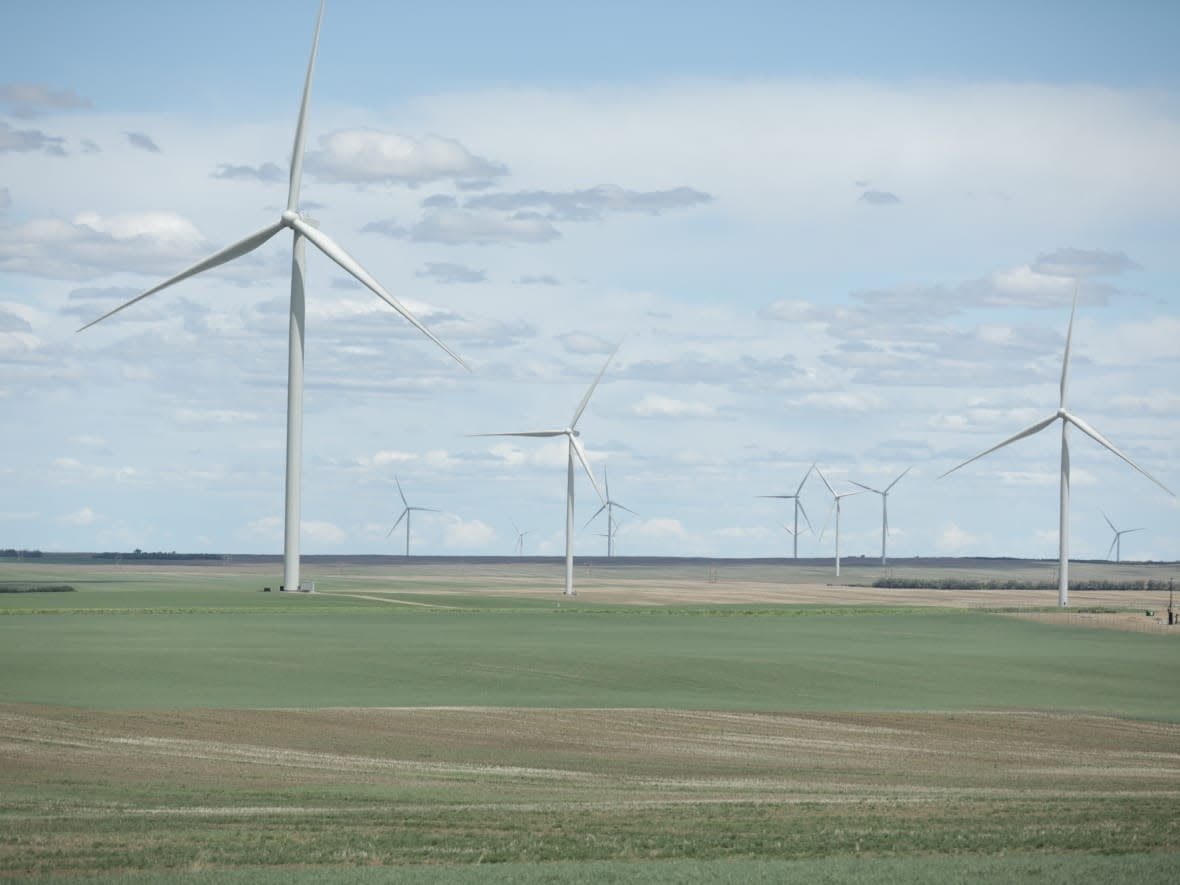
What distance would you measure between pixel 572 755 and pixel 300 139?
6134 centimetres

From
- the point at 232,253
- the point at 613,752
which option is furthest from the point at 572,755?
the point at 232,253

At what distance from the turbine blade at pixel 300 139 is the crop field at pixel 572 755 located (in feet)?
84.2

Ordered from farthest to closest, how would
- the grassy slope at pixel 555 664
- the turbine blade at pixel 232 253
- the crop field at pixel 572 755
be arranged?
the turbine blade at pixel 232 253, the grassy slope at pixel 555 664, the crop field at pixel 572 755

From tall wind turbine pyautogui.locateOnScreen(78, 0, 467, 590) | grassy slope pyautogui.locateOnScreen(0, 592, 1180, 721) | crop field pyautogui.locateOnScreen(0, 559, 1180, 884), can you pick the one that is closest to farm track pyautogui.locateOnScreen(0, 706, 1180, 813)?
crop field pyautogui.locateOnScreen(0, 559, 1180, 884)

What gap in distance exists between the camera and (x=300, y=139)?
8856 cm

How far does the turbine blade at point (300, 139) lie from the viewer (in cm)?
8775

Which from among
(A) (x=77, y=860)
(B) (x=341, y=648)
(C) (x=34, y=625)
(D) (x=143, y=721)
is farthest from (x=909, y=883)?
(C) (x=34, y=625)

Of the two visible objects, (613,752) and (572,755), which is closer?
(572,755)

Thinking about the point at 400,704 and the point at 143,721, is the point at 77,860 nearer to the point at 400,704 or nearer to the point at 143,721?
the point at 143,721

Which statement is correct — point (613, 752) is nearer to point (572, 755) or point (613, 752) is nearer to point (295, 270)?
point (572, 755)

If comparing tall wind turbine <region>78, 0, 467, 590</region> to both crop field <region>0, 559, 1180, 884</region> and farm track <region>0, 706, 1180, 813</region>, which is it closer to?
crop field <region>0, 559, 1180, 884</region>

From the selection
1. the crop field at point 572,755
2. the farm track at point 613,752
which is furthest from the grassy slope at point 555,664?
the farm track at point 613,752

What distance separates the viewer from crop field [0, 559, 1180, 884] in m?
20.6

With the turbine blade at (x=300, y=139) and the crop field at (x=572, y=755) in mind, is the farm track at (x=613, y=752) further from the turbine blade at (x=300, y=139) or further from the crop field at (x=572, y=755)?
the turbine blade at (x=300, y=139)
